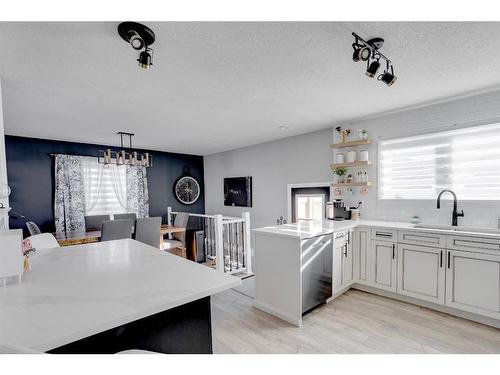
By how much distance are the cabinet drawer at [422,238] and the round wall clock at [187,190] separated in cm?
473

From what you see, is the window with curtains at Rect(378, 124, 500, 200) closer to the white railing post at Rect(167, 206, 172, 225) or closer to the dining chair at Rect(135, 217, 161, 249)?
the dining chair at Rect(135, 217, 161, 249)

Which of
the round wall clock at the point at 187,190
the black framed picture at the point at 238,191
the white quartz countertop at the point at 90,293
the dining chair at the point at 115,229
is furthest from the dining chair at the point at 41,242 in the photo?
the round wall clock at the point at 187,190

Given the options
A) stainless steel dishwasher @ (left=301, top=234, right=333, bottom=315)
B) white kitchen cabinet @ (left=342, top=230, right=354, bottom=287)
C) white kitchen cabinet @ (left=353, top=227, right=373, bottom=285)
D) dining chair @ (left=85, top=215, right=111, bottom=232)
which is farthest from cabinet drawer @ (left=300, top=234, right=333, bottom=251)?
dining chair @ (left=85, top=215, right=111, bottom=232)

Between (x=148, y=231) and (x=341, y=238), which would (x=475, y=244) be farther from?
(x=148, y=231)

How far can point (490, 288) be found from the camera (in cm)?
214

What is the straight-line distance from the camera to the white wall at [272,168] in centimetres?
397

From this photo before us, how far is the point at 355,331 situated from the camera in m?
2.12

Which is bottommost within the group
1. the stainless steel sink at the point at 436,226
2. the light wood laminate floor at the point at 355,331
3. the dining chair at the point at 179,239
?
the light wood laminate floor at the point at 355,331

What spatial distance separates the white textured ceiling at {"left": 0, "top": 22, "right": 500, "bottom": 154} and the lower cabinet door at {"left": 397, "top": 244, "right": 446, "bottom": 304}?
5.41ft

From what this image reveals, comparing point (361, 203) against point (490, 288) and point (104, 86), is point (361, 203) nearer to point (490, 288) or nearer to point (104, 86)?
point (490, 288)

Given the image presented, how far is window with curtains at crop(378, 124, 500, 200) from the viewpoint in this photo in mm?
2521

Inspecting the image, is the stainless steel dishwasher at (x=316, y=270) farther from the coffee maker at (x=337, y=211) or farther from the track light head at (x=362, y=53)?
the track light head at (x=362, y=53)

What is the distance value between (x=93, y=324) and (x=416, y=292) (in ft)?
9.69
